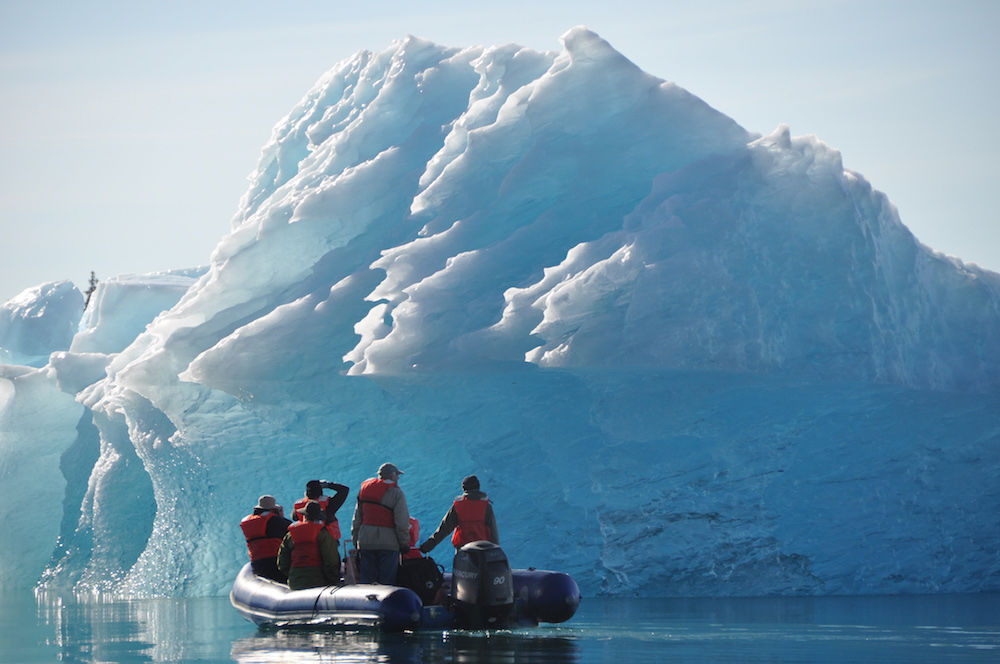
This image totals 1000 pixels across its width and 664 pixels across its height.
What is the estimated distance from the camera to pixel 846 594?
15.8m

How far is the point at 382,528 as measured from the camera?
1076 cm

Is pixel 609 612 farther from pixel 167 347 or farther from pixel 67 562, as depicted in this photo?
pixel 67 562

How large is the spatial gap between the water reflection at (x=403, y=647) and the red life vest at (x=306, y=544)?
56 cm

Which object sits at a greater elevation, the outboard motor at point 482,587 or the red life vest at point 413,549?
the red life vest at point 413,549

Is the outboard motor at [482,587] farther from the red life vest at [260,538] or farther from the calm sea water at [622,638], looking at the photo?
the red life vest at [260,538]

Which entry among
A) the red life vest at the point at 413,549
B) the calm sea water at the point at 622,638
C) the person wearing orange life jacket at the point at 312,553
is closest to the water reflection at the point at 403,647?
the calm sea water at the point at 622,638

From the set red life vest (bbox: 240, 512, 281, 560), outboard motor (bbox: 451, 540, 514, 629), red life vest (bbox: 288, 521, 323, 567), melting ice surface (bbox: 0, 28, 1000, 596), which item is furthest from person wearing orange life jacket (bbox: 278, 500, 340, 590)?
melting ice surface (bbox: 0, 28, 1000, 596)

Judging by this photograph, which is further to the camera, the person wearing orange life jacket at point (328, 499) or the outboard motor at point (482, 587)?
the person wearing orange life jacket at point (328, 499)

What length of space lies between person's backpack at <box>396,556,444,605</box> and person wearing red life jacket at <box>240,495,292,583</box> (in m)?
1.50

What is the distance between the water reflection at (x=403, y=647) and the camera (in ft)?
28.5

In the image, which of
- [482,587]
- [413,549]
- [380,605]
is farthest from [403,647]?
[413,549]

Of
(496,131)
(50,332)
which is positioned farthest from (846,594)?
A: (50,332)

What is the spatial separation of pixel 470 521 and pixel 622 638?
65.3 inches

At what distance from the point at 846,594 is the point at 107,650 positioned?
8865 mm
